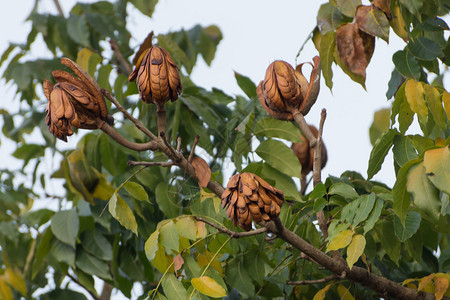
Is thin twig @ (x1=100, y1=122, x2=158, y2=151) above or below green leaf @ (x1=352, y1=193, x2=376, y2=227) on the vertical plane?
above

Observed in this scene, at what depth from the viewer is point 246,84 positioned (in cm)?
196

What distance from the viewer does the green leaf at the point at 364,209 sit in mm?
1241

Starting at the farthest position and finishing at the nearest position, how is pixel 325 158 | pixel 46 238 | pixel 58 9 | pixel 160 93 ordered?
pixel 58 9, pixel 325 158, pixel 46 238, pixel 160 93

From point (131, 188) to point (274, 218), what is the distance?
42cm

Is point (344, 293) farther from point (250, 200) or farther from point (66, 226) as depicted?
point (66, 226)

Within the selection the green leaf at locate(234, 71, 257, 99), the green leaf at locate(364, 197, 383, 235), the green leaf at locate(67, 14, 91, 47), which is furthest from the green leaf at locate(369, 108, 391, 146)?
the green leaf at locate(67, 14, 91, 47)

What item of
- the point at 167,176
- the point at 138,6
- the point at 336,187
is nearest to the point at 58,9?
the point at 138,6

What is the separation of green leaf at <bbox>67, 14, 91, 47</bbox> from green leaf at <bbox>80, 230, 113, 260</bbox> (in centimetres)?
86

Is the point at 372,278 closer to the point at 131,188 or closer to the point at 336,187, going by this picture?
the point at 336,187

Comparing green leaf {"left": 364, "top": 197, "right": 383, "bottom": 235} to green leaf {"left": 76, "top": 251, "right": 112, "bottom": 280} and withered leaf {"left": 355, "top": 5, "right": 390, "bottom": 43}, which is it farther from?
green leaf {"left": 76, "top": 251, "right": 112, "bottom": 280}

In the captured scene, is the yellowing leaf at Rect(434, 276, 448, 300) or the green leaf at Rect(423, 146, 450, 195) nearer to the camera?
the green leaf at Rect(423, 146, 450, 195)

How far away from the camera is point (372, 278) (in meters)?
1.34

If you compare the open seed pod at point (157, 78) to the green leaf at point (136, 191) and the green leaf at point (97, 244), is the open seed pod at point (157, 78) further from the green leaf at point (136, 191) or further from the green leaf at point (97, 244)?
the green leaf at point (97, 244)

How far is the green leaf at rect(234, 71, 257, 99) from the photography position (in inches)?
76.7
